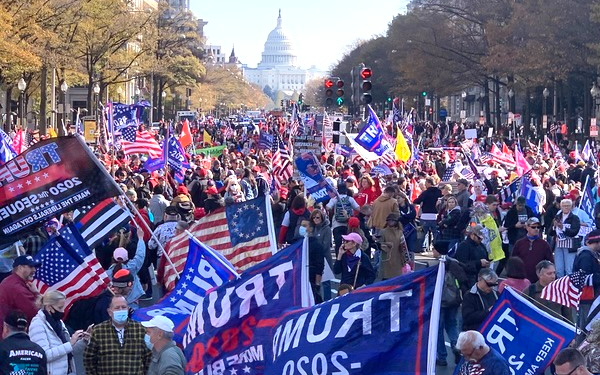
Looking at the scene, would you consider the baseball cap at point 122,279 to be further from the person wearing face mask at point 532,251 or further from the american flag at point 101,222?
the person wearing face mask at point 532,251

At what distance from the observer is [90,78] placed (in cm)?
5991

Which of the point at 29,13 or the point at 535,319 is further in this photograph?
the point at 29,13

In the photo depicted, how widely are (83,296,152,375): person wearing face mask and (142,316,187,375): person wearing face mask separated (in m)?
0.24

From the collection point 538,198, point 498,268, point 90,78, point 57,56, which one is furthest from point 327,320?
point 90,78

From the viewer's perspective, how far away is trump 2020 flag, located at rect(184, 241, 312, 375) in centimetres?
795

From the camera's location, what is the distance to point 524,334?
9211 mm

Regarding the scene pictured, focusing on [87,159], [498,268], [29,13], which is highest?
[29,13]

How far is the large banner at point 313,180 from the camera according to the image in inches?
795

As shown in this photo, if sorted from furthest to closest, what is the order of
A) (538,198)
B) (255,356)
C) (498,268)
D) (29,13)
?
(29,13) → (538,198) → (498,268) → (255,356)

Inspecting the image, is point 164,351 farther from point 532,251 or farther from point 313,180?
point 313,180

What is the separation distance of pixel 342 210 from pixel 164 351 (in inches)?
379

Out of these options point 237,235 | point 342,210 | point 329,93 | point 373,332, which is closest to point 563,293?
point 237,235

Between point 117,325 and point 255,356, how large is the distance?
1271 mm

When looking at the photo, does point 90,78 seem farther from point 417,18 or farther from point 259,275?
point 259,275
